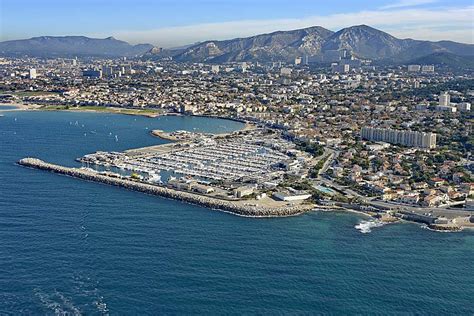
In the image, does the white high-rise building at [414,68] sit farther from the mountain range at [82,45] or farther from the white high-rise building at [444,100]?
the mountain range at [82,45]

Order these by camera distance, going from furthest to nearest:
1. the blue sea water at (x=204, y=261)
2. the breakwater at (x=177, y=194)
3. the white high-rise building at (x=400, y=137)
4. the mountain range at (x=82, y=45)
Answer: the mountain range at (x=82, y=45) < the white high-rise building at (x=400, y=137) < the breakwater at (x=177, y=194) < the blue sea water at (x=204, y=261)

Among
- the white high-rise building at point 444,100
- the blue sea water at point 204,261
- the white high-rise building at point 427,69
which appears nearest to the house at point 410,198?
the blue sea water at point 204,261

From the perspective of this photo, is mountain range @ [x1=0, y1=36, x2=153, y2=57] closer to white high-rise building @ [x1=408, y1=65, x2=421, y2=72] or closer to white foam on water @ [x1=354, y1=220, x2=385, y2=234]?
white high-rise building @ [x1=408, y1=65, x2=421, y2=72]

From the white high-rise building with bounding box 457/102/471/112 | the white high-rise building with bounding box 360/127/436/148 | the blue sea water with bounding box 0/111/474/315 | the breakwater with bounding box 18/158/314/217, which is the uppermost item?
the white high-rise building with bounding box 457/102/471/112

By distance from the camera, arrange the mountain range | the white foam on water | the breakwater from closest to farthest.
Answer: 1. the white foam on water
2. the breakwater
3. the mountain range

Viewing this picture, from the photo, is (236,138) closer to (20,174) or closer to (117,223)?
(20,174)

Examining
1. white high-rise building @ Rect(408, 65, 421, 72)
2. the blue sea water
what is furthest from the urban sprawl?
white high-rise building @ Rect(408, 65, 421, 72)

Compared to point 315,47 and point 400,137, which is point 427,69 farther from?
point 400,137
